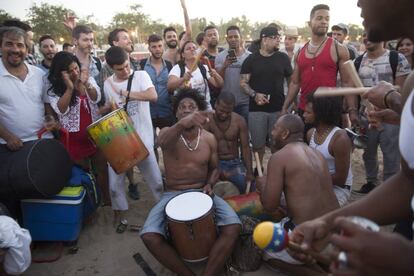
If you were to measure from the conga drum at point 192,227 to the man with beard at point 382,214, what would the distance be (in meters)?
1.37

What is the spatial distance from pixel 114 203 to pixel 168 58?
324 centimetres

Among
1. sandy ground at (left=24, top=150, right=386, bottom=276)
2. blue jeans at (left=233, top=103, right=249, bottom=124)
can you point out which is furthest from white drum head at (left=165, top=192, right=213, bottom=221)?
blue jeans at (left=233, top=103, right=249, bottom=124)

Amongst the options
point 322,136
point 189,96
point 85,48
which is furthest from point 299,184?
point 85,48

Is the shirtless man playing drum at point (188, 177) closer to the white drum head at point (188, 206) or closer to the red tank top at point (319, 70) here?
the white drum head at point (188, 206)

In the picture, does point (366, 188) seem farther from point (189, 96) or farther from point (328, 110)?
point (189, 96)

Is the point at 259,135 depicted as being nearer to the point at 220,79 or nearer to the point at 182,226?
the point at 220,79

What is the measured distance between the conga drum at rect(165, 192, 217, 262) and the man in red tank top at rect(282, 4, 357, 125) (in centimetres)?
241

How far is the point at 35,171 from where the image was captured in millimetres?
3180

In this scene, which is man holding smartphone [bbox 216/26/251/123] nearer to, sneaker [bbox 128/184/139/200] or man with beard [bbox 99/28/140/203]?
man with beard [bbox 99/28/140/203]

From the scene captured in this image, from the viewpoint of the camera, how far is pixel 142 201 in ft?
15.3

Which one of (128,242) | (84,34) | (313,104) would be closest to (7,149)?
(128,242)

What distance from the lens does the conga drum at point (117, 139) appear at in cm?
339

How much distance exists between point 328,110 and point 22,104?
10.8ft

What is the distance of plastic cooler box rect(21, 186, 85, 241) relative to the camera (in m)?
3.39
